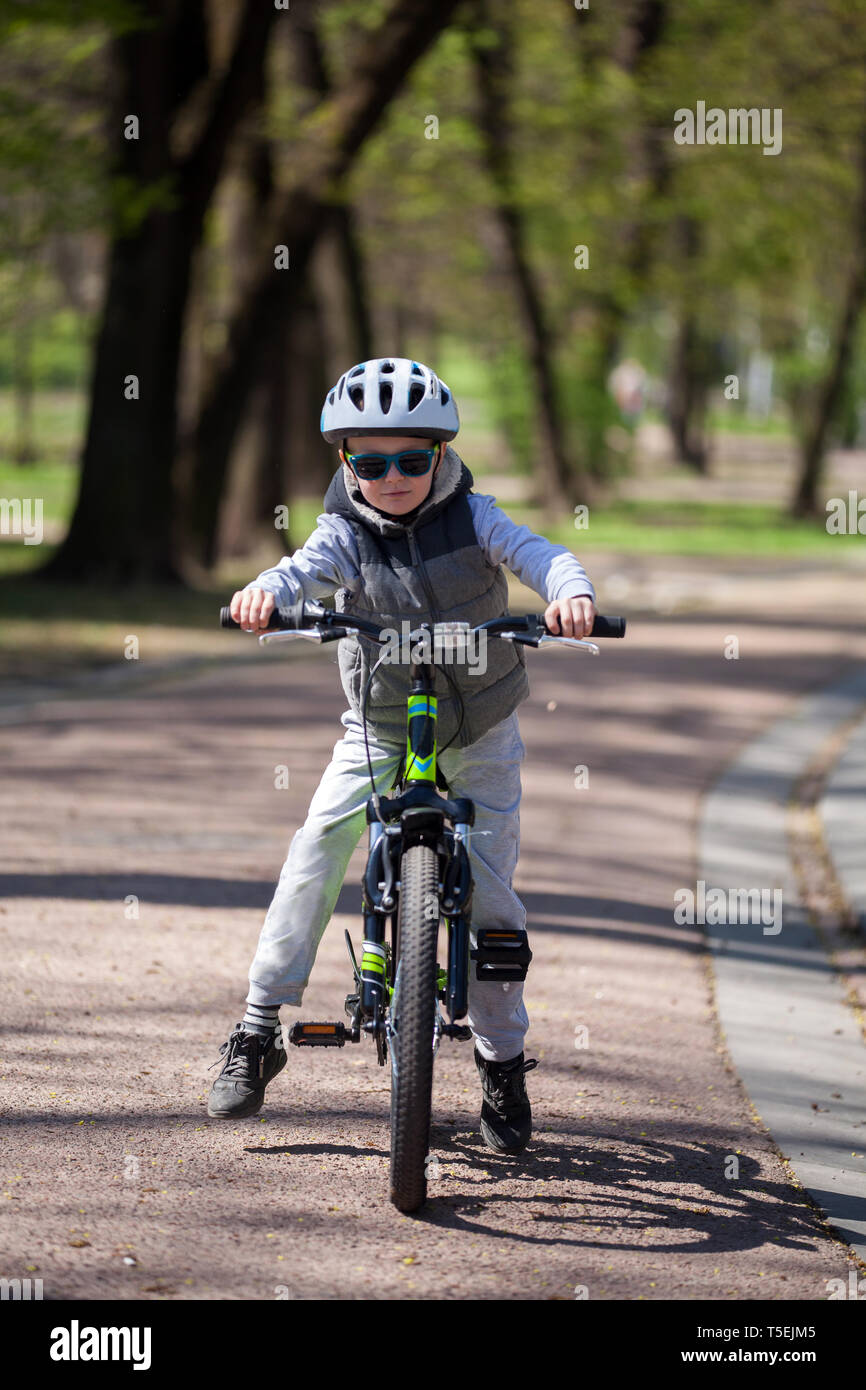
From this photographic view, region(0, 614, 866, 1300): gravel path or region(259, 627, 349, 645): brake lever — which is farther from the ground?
region(259, 627, 349, 645): brake lever

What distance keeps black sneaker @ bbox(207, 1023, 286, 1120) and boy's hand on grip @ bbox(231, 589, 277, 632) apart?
1.04 m

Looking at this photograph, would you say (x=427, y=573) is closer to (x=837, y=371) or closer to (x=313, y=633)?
(x=313, y=633)

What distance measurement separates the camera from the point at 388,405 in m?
3.94

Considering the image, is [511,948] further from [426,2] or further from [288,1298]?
[426,2]

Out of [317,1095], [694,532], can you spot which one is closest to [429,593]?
[317,1095]

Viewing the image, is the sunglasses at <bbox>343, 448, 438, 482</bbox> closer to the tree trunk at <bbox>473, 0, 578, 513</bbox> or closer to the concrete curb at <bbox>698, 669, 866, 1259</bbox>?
the concrete curb at <bbox>698, 669, 866, 1259</bbox>

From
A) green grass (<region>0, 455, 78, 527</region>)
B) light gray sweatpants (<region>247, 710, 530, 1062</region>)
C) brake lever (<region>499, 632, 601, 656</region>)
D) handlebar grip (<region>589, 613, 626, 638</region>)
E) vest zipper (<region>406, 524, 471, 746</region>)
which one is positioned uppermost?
green grass (<region>0, 455, 78, 527</region>)

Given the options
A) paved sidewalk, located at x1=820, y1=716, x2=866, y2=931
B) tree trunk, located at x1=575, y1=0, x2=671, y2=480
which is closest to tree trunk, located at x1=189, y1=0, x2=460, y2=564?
paved sidewalk, located at x1=820, y1=716, x2=866, y2=931

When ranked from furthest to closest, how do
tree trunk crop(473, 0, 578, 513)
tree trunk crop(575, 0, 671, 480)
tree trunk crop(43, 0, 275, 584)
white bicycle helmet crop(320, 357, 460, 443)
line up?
tree trunk crop(575, 0, 671, 480) → tree trunk crop(473, 0, 578, 513) → tree trunk crop(43, 0, 275, 584) → white bicycle helmet crop(320, 357, 460, 443)

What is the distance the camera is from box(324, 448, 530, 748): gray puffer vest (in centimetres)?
406

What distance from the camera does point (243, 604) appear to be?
3.85m

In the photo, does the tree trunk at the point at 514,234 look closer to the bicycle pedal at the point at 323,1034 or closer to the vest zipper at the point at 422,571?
the vest zipper at the point at 422,571

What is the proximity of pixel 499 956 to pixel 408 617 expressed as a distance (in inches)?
30.9

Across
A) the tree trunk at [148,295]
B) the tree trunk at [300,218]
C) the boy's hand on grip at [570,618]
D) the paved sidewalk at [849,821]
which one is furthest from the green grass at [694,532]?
the boy's hand on grip at [570,618]
